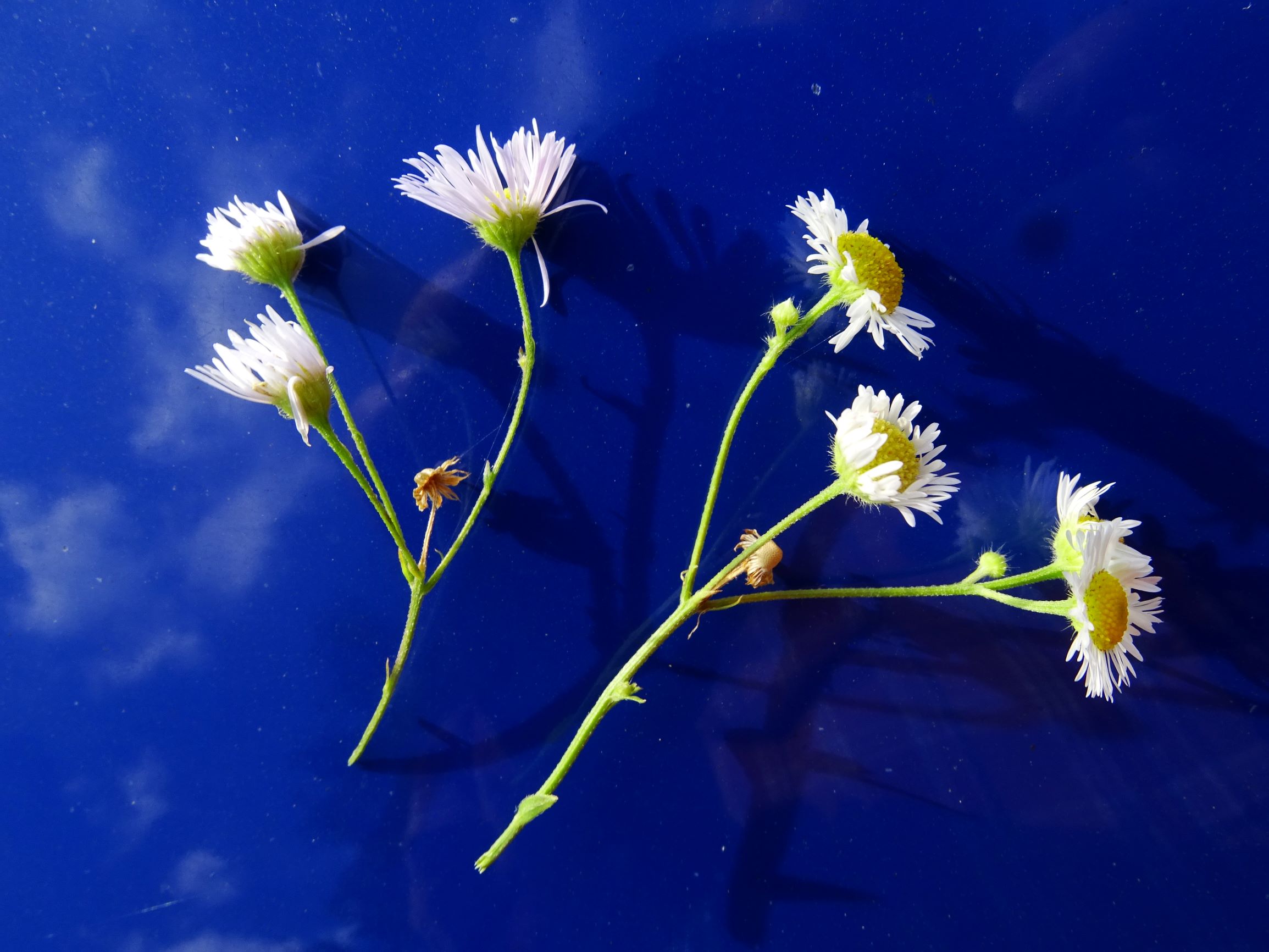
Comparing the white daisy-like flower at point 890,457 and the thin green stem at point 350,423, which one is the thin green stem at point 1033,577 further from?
the thin green stem at point 350,423

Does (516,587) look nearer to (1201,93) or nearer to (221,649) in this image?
(221,649)

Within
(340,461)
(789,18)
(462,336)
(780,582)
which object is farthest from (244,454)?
(789,18)

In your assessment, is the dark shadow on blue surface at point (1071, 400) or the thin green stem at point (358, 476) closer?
the thin green stem at point (358, 476)

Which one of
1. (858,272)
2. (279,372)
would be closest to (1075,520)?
(858,272)

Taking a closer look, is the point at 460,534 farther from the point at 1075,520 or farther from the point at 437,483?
the point at 1075,520

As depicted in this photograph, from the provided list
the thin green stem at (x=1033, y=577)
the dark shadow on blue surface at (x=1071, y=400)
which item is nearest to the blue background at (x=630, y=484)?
the dark shadow on blue surface at (x=1071, y=400)

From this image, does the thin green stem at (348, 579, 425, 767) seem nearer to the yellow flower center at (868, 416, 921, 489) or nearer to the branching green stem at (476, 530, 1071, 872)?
the branching green stem at (476, 530, 1071, 872)
